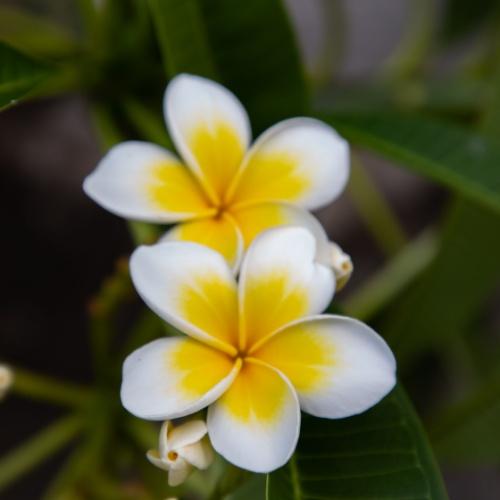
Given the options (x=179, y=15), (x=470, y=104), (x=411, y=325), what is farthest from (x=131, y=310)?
(x=179, y=15)

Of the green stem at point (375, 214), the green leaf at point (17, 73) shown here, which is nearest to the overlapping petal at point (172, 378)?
the green leaf at point (17, 73)

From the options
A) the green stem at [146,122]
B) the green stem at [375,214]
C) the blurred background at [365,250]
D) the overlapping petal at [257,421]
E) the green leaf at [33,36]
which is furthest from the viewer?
the green stem at [375,214]

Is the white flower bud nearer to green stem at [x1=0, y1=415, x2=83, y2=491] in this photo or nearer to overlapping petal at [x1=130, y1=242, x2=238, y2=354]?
overlapping petal at [x1=130, y1=242, x2=238, y2=354]

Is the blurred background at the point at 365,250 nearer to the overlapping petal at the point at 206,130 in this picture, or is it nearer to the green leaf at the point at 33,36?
the green leaf at the point at 33,36

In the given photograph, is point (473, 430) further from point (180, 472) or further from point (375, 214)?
point (180, 472)

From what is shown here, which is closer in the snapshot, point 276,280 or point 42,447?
point 276,280

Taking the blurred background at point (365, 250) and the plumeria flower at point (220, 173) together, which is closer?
the plumeria flower at point (220, 173)

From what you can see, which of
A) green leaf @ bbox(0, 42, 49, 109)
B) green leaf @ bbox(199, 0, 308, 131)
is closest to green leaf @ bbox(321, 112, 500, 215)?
green leaf @ bbox(199, 0, 308, 131)

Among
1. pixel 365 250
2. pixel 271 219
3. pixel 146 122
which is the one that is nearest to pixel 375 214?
pixel 365 250
